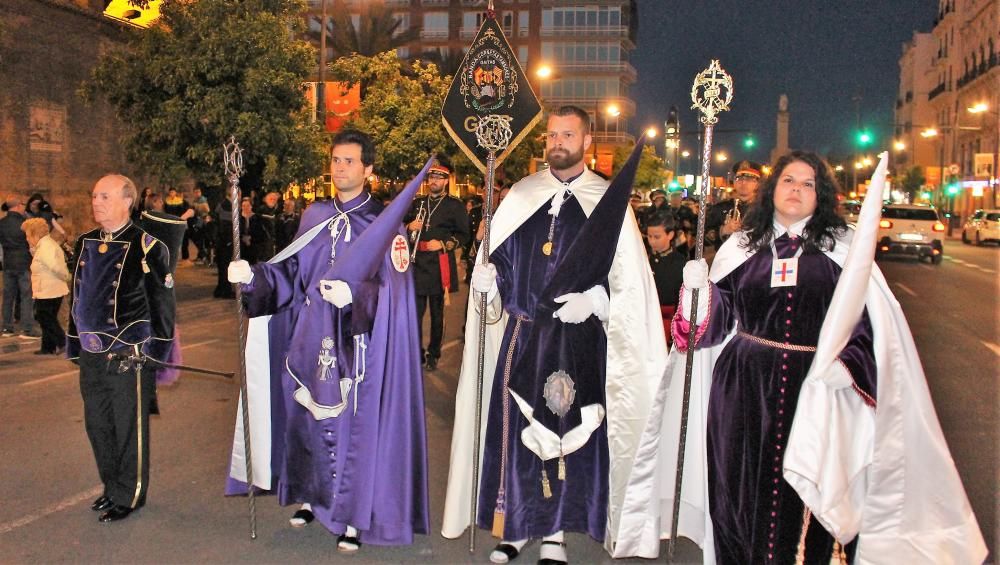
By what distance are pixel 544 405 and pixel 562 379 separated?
16 cm

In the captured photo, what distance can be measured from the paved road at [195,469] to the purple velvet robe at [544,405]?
12.0 inches

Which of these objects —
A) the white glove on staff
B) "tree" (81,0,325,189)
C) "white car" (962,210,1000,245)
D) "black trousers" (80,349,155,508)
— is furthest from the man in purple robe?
"white car" (962,210,1000,245)

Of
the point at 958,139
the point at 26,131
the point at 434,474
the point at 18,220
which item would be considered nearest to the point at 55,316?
the point at 18,220

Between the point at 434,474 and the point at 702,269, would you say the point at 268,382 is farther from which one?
the point at 702,269

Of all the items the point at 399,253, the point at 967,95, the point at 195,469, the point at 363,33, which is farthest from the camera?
the point at 967,95

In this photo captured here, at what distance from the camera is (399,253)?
5.30 m

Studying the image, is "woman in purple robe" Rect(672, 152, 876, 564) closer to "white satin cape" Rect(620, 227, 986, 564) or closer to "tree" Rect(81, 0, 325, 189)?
"white satin cape" Rect(620, 227, 986, 564)

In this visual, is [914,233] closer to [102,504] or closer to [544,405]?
[544,405]

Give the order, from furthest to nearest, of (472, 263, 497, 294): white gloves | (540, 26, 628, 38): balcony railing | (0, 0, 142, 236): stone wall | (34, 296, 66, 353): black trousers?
(540, 26, 628, 38): balcony railing → (0, 0, 142, 236): stone wall → (34, 296, 66, 353): black trousers → (472, 263, 497, 294): white gloves

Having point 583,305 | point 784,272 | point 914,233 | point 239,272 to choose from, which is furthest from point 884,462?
point 914,233

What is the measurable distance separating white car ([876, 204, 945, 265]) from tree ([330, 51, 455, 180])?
13.7 m

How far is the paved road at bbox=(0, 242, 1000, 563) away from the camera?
5.21 m

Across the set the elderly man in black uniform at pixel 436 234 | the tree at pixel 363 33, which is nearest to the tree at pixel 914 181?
the tree at pixel 363 33

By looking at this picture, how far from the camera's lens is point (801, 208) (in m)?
4.34
